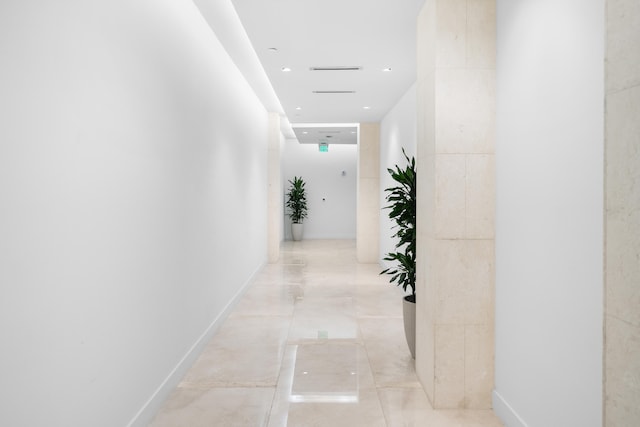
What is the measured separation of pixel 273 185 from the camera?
385 inches

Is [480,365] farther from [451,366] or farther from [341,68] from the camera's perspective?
[341,68]

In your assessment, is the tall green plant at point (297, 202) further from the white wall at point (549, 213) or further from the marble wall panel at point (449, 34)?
the white wall at point (549, 213)

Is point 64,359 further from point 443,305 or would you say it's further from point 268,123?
point 268,123

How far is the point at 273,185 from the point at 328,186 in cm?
616

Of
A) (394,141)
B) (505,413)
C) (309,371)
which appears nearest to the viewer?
(505,413)

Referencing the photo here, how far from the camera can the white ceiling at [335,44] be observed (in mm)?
3932

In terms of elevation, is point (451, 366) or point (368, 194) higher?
point (368, 194)

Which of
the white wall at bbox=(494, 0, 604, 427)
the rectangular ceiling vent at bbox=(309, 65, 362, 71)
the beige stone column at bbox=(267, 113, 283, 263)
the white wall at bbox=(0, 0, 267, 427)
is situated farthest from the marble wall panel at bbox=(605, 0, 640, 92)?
the beige stone column at bbox=(267, 113, 283, 263)

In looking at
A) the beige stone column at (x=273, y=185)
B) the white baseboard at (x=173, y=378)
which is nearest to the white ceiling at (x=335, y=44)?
the beige stone column at (x=273, y=185)

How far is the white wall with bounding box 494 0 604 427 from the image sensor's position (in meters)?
2.01

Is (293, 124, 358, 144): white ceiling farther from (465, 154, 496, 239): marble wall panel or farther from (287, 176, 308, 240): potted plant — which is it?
(465, 154, 496, 239): marble wall panel

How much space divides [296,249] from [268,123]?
4.16 meters

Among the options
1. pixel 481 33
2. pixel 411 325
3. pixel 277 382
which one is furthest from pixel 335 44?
pixel 277 382

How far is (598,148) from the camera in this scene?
196 centimetres
